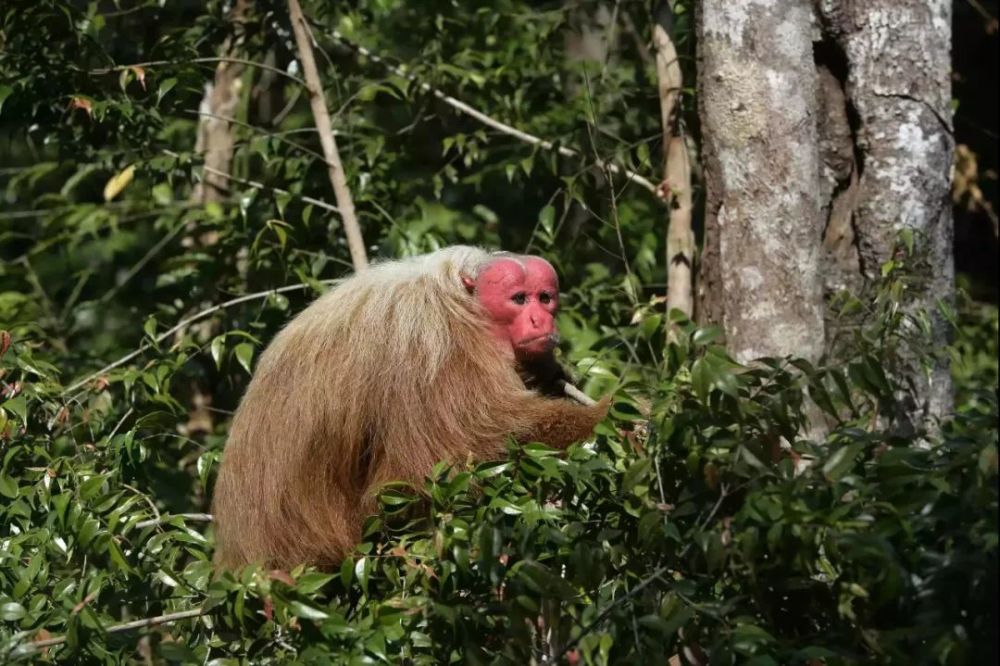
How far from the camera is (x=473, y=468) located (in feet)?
13.4

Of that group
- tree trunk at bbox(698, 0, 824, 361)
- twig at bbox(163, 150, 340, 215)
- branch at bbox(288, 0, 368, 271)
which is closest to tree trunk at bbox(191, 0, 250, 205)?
twig at bbox(163, 150, 340, 215)

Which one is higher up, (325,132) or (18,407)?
(325,132)

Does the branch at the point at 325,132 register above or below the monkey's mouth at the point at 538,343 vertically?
above

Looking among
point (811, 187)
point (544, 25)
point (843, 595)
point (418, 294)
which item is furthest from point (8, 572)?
point (544, 25)

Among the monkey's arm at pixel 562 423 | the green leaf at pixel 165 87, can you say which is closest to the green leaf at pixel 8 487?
the monkey's arm at pixel 562 423

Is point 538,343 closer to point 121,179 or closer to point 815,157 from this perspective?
point 815,157

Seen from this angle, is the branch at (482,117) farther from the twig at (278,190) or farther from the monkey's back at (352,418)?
the monkey's back at (352,418)

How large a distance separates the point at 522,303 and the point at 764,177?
117 centimetres

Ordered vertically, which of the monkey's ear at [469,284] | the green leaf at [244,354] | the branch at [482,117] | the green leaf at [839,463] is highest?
the branch at [482,117]

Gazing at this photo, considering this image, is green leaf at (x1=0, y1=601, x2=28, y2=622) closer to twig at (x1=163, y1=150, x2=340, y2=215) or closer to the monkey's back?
the monkey's back

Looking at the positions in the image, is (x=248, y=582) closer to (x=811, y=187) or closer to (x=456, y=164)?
(x=811, y=187)

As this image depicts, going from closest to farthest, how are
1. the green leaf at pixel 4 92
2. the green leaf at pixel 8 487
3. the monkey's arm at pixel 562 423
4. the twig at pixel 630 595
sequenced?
the twig at pixel 630 595 → the green leaf at pixel 8 487 → the monkey's arm at pixel 562 423 → the green leaf at pixel 4 92

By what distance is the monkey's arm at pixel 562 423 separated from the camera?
496 centimetres

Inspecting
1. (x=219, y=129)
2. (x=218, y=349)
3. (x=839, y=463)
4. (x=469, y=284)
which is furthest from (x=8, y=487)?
(x=219, y=129)
